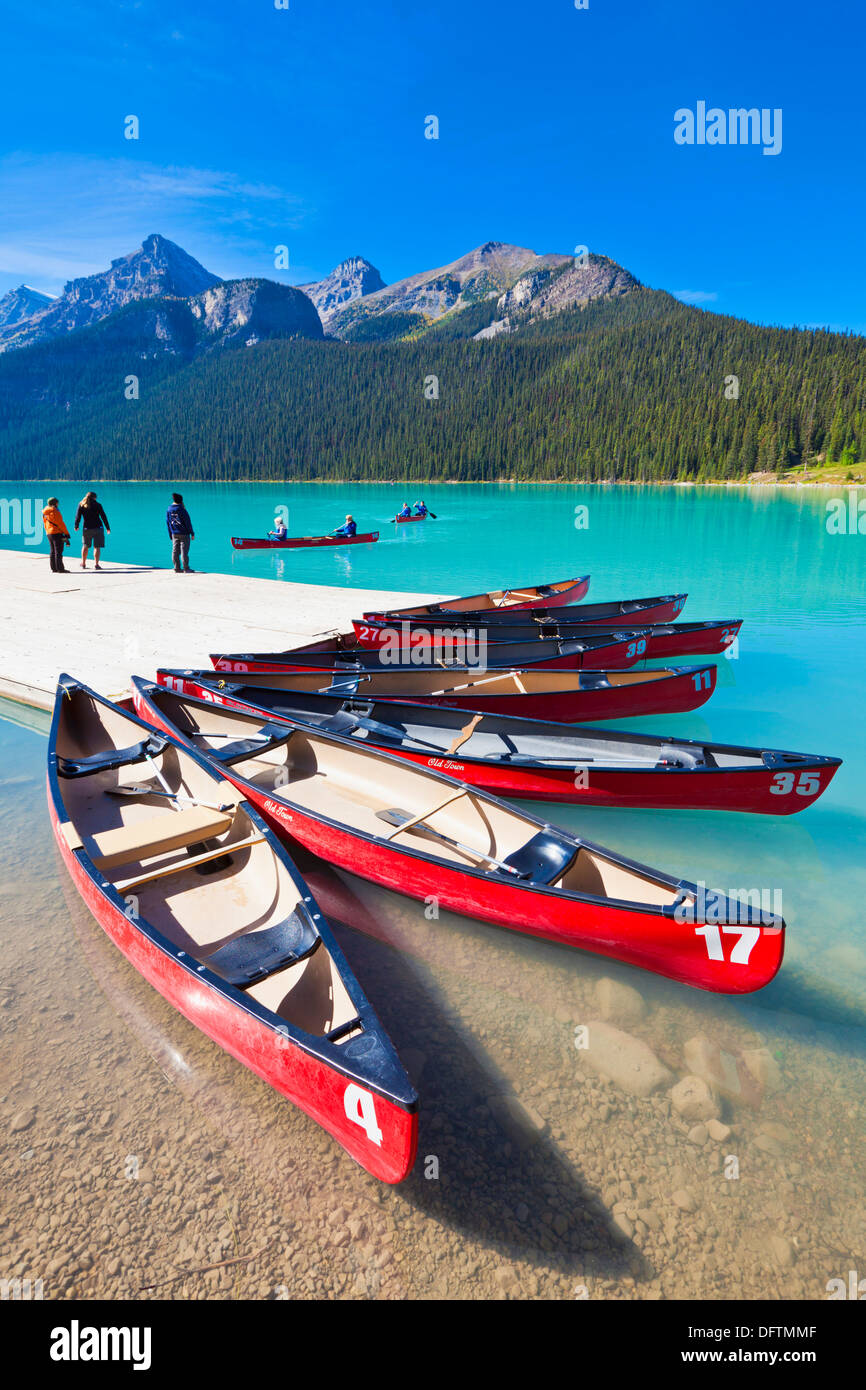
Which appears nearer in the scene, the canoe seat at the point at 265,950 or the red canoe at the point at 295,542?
the canoe seat at the point at 265,950

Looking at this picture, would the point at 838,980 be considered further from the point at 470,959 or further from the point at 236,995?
the point at 236,995

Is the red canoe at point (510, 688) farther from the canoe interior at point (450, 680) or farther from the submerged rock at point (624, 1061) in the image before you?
the submerged rock at point (624, 1061)

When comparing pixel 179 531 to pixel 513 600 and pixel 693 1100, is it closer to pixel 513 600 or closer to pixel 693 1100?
pixel 513 600

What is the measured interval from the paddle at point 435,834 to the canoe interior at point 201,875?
1.43m

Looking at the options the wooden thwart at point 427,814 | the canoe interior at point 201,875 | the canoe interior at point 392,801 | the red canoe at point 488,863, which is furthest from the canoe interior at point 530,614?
the wooden thwart at point 427,814

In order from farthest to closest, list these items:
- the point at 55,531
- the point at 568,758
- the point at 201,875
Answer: the point at 55,531 → the point at 568,758 → the point at 201,875

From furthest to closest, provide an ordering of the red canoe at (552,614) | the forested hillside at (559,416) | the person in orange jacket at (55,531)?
the forested hillside at (559,416) < the person in orange jacket at (55,531) < the red canoe at (552,614)

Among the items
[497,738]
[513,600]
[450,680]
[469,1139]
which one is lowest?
[469,1139]

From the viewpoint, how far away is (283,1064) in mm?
3297

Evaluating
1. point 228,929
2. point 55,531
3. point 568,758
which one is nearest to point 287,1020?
point 228,929

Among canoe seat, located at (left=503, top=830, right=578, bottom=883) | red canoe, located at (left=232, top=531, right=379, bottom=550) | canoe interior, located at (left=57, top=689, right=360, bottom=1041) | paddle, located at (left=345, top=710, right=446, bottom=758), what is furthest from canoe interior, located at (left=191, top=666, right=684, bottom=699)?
red canoe, located at (left=232, top=531, right=379, bottom=550)

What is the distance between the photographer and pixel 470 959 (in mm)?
5199

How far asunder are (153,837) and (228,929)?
1.15 meters

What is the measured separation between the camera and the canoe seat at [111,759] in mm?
6746
